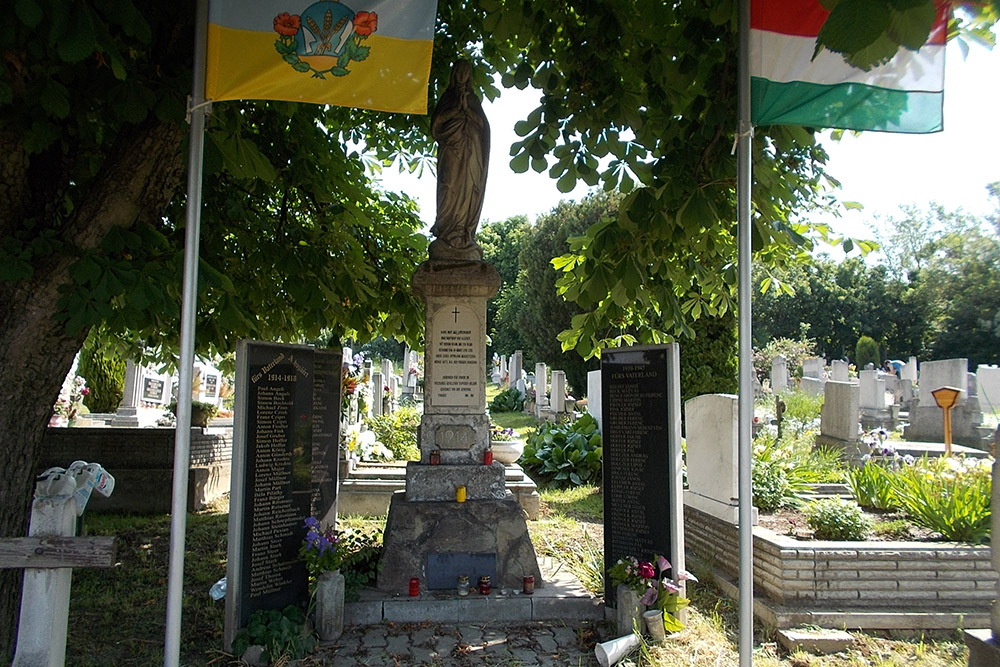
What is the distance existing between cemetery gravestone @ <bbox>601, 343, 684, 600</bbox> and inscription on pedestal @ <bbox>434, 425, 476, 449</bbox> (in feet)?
3.89

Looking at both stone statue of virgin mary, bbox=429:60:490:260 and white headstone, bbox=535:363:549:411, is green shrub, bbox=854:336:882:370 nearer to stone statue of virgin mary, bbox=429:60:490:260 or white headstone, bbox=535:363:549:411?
white headstone, bbox=535:363:549:411

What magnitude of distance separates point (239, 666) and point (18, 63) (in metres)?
3.66

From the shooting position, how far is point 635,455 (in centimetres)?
522

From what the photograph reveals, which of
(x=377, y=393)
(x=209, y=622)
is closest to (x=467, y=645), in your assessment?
(x=209, y=622)

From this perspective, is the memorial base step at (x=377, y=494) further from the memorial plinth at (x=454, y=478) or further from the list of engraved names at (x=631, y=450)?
the list of engraved names at (x=631, y=450)

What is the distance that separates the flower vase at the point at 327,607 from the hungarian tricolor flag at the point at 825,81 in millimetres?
4028

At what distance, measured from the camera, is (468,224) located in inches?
239

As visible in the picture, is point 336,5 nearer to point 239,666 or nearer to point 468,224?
point 468,224

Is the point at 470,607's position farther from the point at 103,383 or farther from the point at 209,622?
the point at 103,383

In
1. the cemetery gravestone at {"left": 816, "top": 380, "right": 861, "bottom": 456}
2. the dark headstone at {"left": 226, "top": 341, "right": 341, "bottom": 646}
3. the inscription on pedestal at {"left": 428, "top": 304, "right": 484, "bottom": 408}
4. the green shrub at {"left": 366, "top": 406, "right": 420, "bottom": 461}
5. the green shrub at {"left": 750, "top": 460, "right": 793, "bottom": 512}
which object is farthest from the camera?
the green shrub at {"left": 366, "top": 406, "right": 420, "bottom": 461}

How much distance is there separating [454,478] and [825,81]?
3.95 m

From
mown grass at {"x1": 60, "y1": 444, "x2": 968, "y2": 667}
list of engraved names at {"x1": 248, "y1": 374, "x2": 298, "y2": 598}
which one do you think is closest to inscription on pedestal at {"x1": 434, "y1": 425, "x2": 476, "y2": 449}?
list of engraved names at {"x1": 248, "y1": 374, "x2": 298, "y2": 598}

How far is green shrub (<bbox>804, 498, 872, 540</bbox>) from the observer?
565cm

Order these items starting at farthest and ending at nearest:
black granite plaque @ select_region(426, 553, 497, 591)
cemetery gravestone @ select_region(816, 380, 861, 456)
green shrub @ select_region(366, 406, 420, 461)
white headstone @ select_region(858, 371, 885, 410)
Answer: white headstone @ select_region(858, 371, 885, 410), green shrub @ select_region(366, 406, 420, 461), cemetery gravestone @ select_region(816, 380, 861, 456), black granite plaque @ select_region(426, 553, 497, 591)
